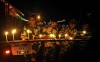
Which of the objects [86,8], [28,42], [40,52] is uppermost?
[86,8]

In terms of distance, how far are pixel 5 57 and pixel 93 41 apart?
3.95 metres

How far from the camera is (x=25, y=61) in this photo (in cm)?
573

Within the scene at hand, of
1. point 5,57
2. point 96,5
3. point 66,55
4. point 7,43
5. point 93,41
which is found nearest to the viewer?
point 7,43

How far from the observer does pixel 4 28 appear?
656 centimetres

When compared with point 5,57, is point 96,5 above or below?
above

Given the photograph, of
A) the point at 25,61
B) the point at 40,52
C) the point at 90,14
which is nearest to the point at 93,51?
the point at 40,52

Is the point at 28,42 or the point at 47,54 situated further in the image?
the point at 47,54

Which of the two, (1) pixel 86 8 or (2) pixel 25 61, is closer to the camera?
(2) pixel 25 61

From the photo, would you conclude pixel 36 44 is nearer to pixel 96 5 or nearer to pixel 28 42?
pixel 28 42

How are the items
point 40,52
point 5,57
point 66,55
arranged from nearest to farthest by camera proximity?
1. point 5,57
2. point 40,52
3. point 66,55

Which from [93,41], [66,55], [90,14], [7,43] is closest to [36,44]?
[7,43]

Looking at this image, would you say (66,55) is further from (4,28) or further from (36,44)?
(4,28)

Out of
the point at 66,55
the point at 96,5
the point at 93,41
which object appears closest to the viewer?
the point at 93,41

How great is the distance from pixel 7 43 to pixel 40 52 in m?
1.42
